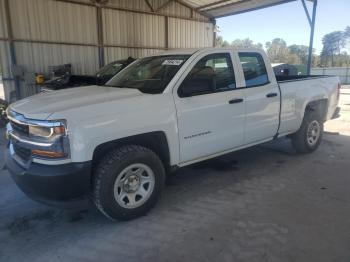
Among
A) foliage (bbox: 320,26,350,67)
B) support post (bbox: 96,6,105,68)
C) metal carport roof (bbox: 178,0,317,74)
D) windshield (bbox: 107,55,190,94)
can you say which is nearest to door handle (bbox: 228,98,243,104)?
windshield (bbox: 107,55,190,94)

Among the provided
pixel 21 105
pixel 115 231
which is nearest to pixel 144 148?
pixel 115 231

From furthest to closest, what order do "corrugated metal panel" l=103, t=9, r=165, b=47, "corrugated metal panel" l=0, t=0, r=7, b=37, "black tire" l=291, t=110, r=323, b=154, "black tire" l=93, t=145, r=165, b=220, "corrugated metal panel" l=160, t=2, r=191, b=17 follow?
"corrugated metal panel" l=160, t=2, r=191, b=17 < "corrugated metal panel" l=103, t=9, r=165, b=47 < "corrugated metal panel" l=0, t=0, r=7, b=37 < "black tire" l=291, t=110, r=323, b=154 < "black tire" l=93, t=145, r=165, b=220

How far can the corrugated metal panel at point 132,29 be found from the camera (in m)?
13.5

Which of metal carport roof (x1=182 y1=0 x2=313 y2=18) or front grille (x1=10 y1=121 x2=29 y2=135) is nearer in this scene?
front grille (x1=10 y1=121 x2=29 y2=135)

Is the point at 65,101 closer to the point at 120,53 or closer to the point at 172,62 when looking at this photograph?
the point at 172,62

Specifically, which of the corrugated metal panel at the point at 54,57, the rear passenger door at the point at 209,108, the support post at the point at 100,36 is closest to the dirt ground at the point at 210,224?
the rear passenger door at the point at 209,108

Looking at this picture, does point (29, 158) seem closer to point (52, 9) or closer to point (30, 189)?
point (30, 189)

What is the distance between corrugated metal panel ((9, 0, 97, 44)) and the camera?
436 inches

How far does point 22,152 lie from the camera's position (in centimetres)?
330

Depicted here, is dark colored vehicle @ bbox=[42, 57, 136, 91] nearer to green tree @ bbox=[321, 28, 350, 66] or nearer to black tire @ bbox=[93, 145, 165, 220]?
black tire @ bbox=[93, 145, 165, 220]

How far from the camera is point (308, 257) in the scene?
283 centimetres

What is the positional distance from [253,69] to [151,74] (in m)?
1.60

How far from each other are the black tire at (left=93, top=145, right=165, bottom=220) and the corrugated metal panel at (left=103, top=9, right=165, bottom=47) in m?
11.2

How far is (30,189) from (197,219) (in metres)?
1.82
